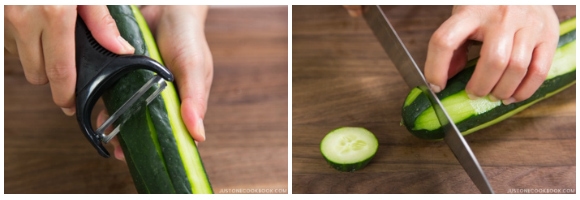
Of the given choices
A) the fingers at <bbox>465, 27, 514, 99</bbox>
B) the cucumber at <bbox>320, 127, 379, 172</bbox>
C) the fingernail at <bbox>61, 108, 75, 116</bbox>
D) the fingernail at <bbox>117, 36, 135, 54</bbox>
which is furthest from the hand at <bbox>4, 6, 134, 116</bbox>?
the fingers at <bbox>465, 27, 514, 99</bbox>

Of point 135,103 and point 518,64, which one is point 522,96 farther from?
point 135,103

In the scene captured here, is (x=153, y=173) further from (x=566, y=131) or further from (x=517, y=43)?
(x=566, y=131)

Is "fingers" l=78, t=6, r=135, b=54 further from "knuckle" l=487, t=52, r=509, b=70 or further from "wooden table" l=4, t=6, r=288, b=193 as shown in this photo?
"knuckle" l=487, t=52, r=509, b=70

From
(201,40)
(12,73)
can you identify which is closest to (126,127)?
(201,40)

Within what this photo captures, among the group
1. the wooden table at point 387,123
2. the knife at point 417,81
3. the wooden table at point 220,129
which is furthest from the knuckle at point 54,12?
the knife at point 417,81

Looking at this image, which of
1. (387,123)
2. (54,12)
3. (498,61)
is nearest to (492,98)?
(498,61)

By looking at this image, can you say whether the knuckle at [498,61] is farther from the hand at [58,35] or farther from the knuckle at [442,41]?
the hand at [58,35]
